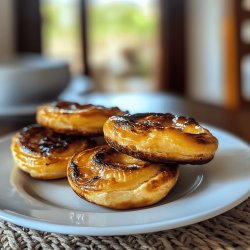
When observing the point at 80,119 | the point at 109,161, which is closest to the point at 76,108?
the point at 80,119

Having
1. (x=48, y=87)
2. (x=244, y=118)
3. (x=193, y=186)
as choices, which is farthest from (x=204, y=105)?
(x=193, y=186)

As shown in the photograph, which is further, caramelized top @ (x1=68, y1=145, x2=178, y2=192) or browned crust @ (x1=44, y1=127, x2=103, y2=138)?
browned crust @ (x1=44, y1=127, x2=103, y2=138)

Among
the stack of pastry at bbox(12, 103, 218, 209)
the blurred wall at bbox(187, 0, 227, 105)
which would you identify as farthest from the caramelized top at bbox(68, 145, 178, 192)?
the blurred wall at bbox(187, 0, 227, 105)

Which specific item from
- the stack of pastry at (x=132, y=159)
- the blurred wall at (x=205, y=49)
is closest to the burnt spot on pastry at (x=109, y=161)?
the stack of pastry at (x=132, y=159)

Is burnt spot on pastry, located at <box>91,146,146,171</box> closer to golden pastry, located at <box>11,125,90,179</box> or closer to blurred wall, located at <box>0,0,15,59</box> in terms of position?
golden pastry, located at <box>11,125,90,179</box>

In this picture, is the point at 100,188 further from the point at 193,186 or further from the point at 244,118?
the point at 244,118
